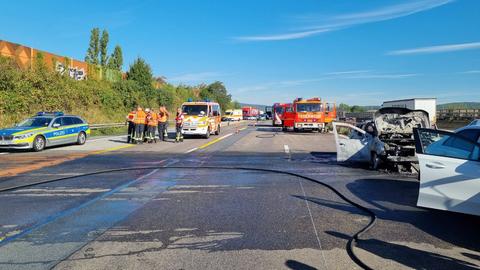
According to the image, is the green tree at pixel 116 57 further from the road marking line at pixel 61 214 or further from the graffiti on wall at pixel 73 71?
the road marking line at pixel 61 214

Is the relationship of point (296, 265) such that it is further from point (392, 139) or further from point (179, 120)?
point (179, 120)

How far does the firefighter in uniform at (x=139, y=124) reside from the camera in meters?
20.5

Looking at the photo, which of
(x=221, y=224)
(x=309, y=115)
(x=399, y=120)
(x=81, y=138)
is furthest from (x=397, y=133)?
(x=309, y=115)

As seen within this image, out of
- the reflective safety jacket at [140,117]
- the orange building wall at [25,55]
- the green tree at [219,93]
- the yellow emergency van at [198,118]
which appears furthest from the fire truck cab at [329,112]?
the green tree at [219,93]

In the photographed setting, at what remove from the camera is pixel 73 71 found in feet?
121

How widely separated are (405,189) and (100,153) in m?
11.5

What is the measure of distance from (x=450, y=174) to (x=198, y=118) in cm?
1926

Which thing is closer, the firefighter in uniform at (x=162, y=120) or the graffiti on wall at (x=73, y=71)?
the firefighter in uniform at (x=162, y=120)

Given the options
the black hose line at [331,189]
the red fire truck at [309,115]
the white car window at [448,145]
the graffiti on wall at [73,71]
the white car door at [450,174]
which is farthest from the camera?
the graffiti on wall at [73,71]

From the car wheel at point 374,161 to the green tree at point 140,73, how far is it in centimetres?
3978

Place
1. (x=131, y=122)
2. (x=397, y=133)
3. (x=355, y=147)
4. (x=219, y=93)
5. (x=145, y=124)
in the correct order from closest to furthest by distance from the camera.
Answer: (x=397, y=133)
(x=355, y=147)
(x=131, y=122)
(x=145, y=124)
(x=219, y=93)

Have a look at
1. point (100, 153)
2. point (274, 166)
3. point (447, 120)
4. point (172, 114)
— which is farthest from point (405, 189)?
point (172, 114)

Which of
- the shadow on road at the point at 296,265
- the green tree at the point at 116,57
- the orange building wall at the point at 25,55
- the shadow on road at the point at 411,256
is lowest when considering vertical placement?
the shadow on road at the point at 411,256

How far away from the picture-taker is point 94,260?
4477mm
